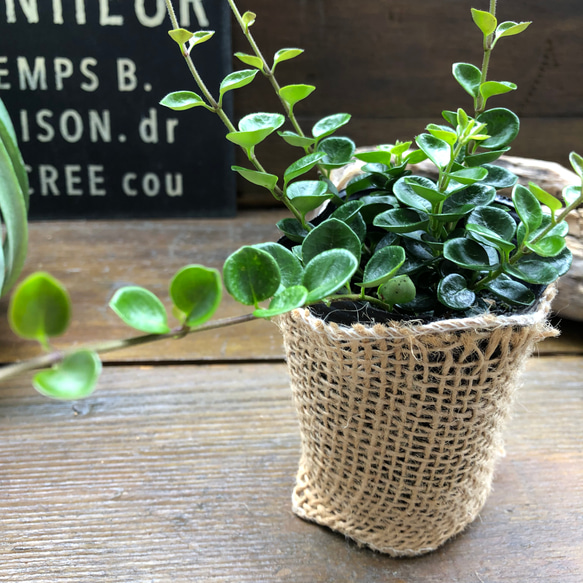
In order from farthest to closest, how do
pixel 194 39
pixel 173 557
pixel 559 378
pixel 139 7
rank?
pixel 139 7 → pixel 559 378 → pixel 173 557 → pixel 194 39

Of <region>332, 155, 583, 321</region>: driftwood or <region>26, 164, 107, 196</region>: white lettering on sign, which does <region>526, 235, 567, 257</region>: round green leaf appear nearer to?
<region>332, 155, 583, 321</region>: driftwood

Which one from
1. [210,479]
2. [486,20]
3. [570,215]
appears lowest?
[210,479]

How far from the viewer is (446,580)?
378 millimetres

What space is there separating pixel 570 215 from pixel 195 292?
0.58 meters

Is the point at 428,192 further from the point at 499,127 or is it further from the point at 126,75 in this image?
the point at 126,75

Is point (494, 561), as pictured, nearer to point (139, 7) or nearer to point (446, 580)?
point (446, 580)

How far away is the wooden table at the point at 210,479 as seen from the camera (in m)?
0.39

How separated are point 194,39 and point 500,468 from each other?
0.41 meters

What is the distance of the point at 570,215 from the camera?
0.63 metres

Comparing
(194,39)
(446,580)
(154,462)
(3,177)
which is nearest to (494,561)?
(446,580)

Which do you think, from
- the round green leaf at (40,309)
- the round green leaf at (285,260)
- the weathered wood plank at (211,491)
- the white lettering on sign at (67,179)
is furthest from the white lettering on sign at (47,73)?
the round green leaf at (40,309)

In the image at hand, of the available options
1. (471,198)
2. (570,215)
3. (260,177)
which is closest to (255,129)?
(260,177)

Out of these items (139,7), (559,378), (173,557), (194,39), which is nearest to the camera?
(194,39)

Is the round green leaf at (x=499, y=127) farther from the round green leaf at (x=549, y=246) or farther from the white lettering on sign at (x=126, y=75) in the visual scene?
the white lettering on sign at (x=126, y=75)
